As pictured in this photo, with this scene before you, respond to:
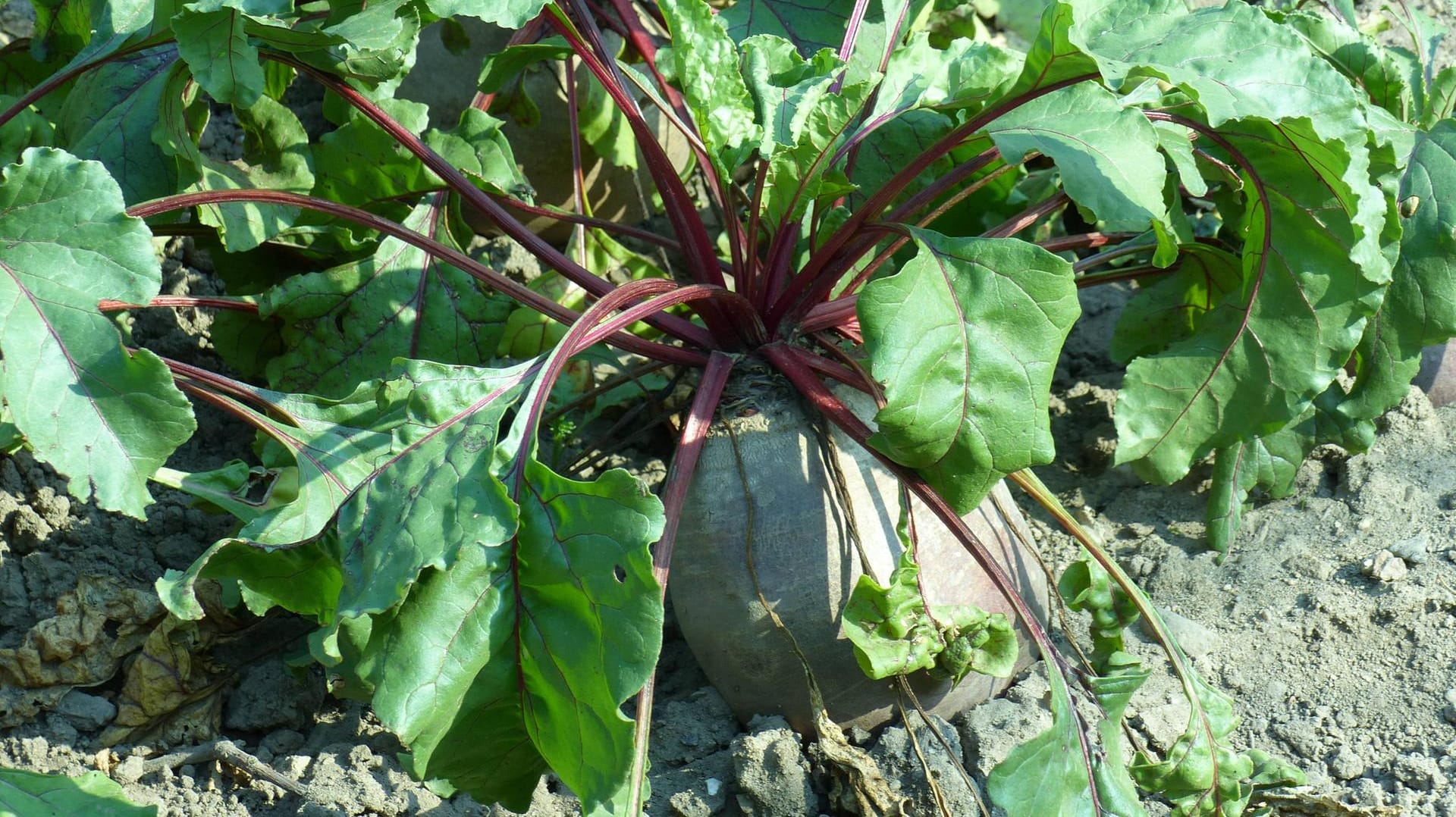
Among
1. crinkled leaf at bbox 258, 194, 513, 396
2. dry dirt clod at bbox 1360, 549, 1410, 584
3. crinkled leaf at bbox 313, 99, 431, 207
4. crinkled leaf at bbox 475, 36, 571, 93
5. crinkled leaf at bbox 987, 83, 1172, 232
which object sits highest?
crinkled leaf at bbox 987, 83, 1172, 232

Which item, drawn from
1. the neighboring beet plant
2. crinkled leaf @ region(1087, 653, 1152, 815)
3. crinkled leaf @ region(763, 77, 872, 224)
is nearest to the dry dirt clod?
the neighboring beet plant

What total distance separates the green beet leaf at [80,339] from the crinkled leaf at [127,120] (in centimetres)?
49

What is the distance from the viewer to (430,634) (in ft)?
5.29

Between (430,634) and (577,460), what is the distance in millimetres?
951

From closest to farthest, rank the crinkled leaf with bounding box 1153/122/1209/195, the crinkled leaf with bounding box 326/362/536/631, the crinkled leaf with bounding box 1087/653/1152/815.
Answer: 1. the crinkled leaf with bounding box 326/362/536/631
2. the crinkled leaf with bounding box 1153/122/1209/195
3. the crinkled leaf with bounding box 1087/653/1152/815

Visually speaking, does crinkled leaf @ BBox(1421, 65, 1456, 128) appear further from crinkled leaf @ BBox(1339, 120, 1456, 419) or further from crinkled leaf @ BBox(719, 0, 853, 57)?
crinkled leaf @ BBox(719, 0, 853, 57)

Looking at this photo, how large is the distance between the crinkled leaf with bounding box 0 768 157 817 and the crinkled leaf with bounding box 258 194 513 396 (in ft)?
2.92

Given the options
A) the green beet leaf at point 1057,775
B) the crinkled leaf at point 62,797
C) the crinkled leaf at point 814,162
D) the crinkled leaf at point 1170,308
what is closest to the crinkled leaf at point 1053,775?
the green beet leaf at point 1057,775

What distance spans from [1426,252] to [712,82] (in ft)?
4.13

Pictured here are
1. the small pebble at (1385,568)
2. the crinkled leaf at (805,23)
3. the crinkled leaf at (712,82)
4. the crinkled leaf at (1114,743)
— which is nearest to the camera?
the crinkled leaf at (1114,743)

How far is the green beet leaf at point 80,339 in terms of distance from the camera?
158 cm

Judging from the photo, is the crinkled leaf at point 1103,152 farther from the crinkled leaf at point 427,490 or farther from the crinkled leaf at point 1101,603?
the crinkled leaf at point 427,490

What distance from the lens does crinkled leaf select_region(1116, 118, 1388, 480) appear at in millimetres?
1884

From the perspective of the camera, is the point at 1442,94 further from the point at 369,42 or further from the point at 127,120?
the point at 127,120
